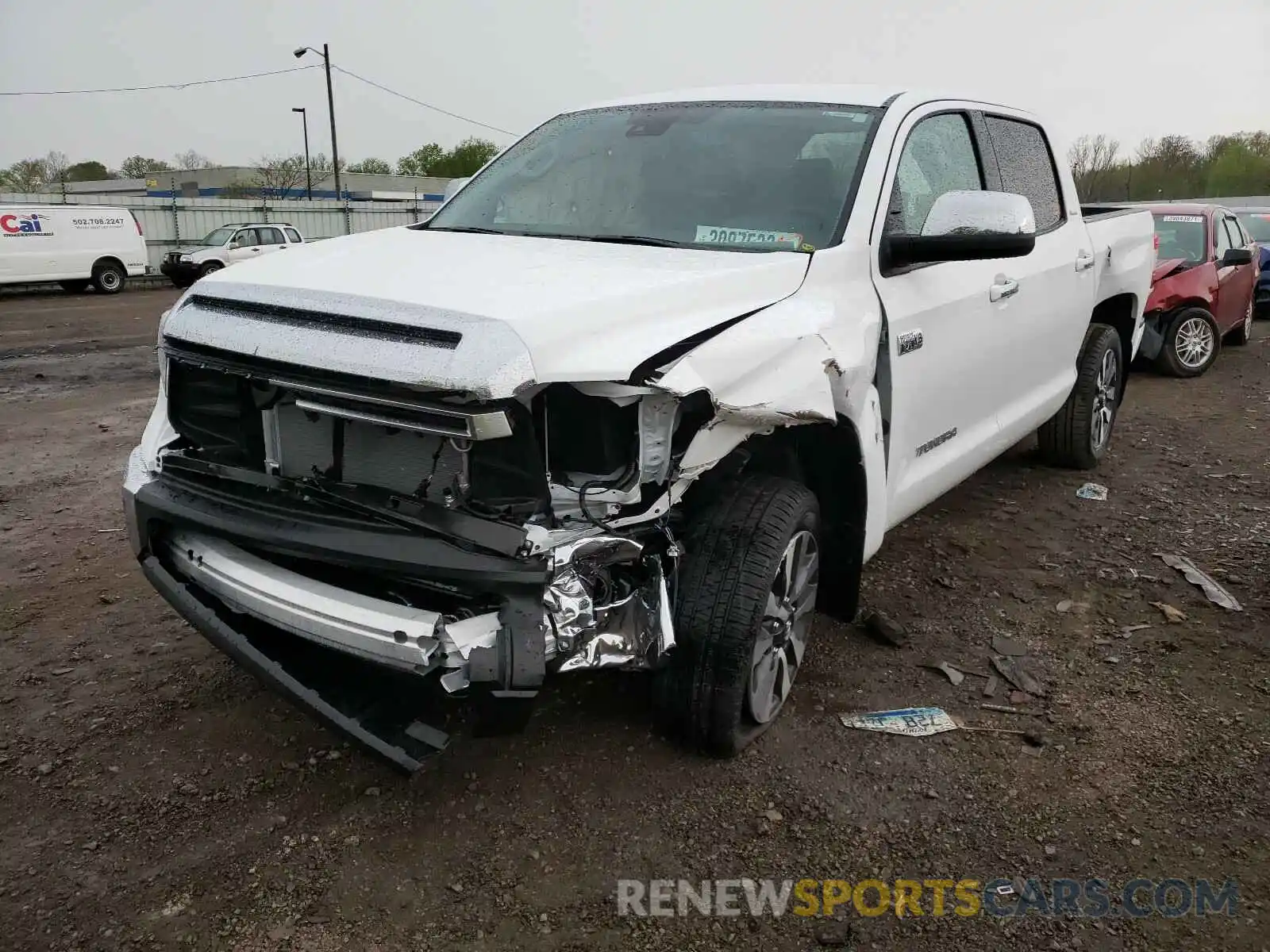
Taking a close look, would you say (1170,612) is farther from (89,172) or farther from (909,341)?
(89,172)

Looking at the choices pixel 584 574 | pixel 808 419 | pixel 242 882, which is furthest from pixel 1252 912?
pixel 242 882

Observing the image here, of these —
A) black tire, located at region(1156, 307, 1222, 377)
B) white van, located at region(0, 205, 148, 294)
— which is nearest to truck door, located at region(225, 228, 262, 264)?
white van, located at region(0, 205, 148, 294)

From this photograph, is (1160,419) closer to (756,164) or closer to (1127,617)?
(1127,617)

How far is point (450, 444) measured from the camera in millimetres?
2322

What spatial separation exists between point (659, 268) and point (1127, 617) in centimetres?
249

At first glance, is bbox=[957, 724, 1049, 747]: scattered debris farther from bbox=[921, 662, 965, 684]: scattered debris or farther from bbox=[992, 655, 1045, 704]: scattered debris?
bbox=[921, 662, 965, 684]: scattered debris

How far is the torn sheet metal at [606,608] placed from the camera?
7.29 feet

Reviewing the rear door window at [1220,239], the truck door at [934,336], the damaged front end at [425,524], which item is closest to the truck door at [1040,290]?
the truck door at [934,336]

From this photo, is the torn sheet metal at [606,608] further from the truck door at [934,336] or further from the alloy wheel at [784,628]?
the truck door at [934,336]

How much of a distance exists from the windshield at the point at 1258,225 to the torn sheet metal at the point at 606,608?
1355cm

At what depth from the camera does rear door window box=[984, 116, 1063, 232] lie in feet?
13.8

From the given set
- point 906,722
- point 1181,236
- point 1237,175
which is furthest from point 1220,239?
point 1237,175

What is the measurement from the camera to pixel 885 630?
3678mm

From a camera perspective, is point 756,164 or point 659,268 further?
point 756,164
